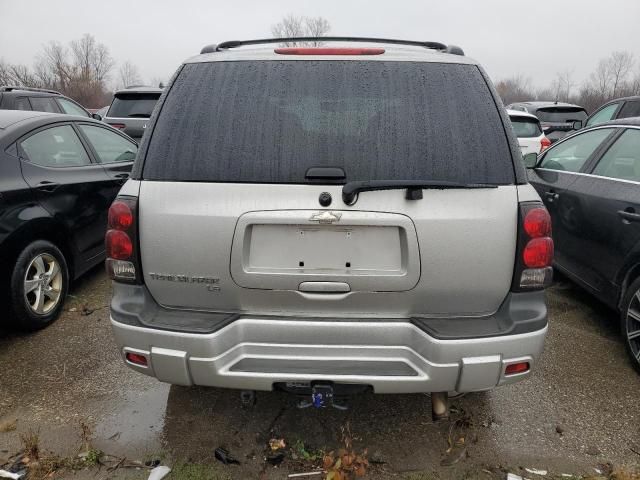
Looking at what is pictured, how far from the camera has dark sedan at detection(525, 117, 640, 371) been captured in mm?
3049

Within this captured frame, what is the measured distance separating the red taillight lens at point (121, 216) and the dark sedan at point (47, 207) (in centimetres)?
165

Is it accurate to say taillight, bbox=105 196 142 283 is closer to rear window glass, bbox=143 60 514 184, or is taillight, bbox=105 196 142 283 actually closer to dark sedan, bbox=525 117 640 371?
rear window glass, bbox=143 60 514 184

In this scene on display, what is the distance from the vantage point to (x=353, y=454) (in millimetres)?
2129

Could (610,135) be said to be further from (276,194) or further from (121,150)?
(121,150)

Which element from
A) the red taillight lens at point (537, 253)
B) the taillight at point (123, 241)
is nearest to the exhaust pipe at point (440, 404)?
the red taillight lens at point (537, 253)

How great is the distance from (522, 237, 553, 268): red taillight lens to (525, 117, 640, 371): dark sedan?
1535 millimetres

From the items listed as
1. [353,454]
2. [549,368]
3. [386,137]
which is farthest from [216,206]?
[549,368]

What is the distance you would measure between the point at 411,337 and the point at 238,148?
3.49ft

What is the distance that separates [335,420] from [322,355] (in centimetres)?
81

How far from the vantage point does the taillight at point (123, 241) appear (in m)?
1.91

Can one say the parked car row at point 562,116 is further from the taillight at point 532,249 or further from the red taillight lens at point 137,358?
the red taillight lens at point 137,358

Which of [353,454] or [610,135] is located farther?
[610,135]

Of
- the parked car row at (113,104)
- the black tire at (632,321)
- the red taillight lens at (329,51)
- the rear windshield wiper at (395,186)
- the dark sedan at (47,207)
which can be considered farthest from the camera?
the parked car row at (113,104)

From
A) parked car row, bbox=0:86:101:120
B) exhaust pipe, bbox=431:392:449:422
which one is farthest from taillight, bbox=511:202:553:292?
parked car row, bbox=0:86:101:120
